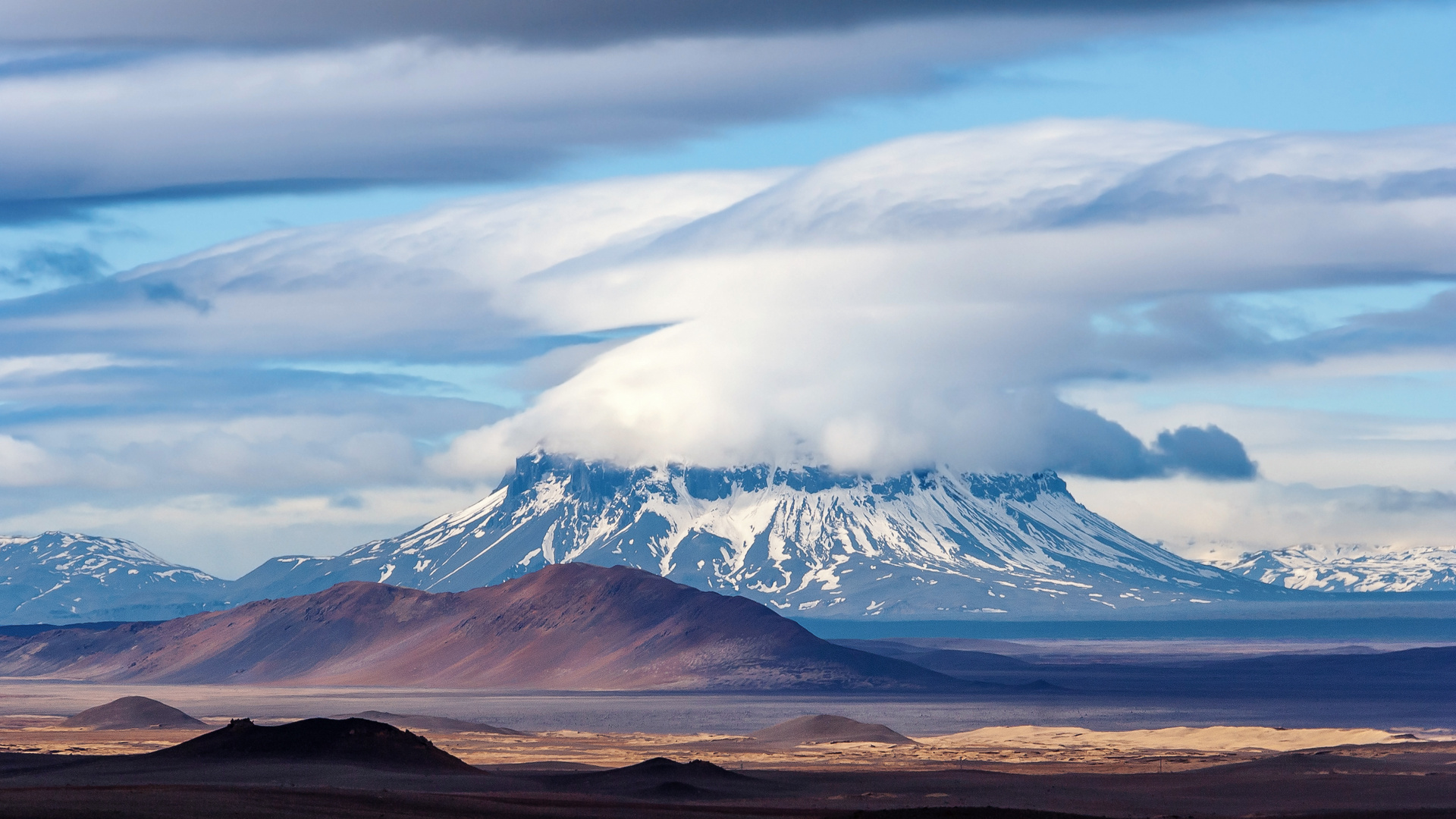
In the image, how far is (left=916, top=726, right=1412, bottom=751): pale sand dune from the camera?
16138cm

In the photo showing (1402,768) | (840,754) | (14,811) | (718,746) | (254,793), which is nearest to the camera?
(14,811)

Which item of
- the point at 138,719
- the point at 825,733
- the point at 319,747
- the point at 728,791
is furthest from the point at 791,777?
the point at 138,719

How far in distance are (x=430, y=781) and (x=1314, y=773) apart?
54020 millimetres

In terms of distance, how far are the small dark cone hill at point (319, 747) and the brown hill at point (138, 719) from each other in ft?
267

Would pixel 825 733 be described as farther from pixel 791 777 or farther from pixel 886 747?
pixel 791 777

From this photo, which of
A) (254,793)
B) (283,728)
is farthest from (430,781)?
(254,793)

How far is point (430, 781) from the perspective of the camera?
4065 inches

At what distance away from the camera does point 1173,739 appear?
174 meters

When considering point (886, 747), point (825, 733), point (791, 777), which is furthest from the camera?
point (825, 733)

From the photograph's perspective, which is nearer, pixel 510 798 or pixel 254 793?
pixel 254 793

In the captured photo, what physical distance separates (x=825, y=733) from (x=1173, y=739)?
32.8m

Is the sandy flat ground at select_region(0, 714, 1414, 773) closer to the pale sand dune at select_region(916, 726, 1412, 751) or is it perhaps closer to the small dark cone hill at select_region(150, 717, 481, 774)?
the pale sand dune at select_region(916, 726, 1412, 751)

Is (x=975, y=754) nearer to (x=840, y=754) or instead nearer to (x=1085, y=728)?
(x=840, y=754)

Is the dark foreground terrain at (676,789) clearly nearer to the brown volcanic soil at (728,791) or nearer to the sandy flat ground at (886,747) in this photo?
the brown volcanic soil at (728,791)
